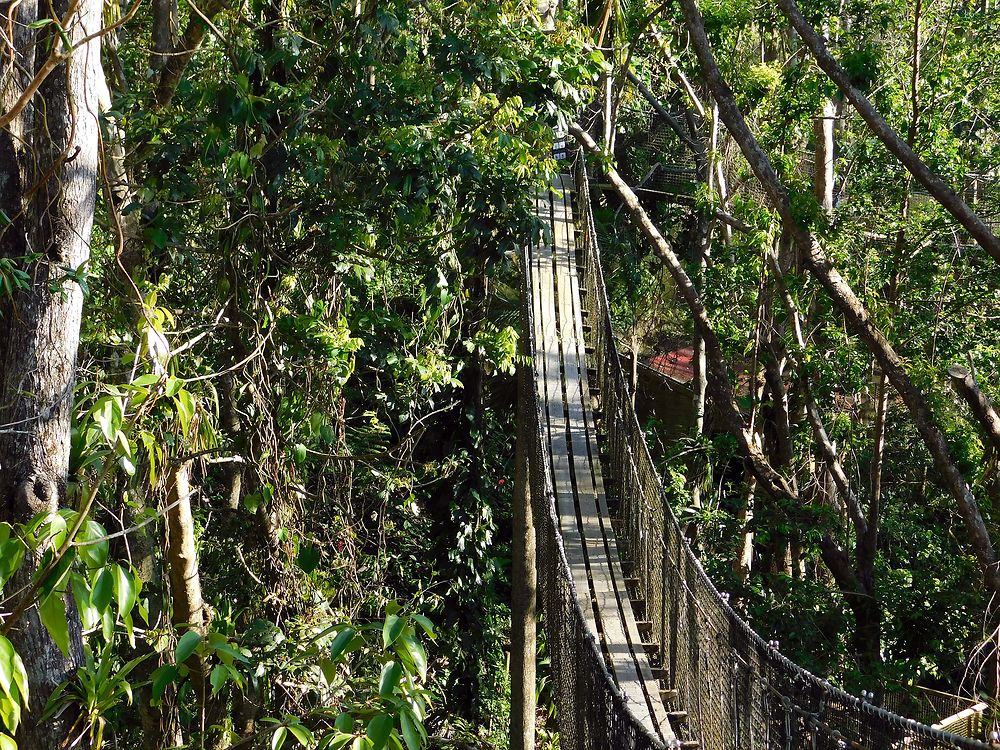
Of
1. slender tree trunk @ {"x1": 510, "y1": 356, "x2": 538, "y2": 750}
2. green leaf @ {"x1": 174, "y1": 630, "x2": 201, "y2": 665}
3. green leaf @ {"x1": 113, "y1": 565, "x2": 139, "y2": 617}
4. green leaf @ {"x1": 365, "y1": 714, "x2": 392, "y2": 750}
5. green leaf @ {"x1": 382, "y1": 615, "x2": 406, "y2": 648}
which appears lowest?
slender tree trunk @ {"x1": 510, "y1": 356, "x2": 538, "y2": 750}

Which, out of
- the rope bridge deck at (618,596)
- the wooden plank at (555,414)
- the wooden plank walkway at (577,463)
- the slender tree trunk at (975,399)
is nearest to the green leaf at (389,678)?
the rope bridge deck at (618,596)

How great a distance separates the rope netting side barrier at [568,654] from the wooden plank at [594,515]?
0.30 metres

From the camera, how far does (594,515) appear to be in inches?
204

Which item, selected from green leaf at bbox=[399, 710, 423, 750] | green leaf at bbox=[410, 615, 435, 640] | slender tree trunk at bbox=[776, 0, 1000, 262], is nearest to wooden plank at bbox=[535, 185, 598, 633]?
slender tree trunk at bbox=[776, 0, 1000, 262]

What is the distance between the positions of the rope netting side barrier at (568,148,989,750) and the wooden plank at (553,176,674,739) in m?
0.11

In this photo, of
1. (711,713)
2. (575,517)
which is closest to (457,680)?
(575,517)

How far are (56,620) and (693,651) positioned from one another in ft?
9.98

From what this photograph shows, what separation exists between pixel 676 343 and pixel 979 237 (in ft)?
17.3

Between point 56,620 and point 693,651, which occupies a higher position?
point 56,620

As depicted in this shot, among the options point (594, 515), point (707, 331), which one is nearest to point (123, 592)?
point (594, 515)

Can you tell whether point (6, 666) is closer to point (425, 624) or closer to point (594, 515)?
point (425, 624)

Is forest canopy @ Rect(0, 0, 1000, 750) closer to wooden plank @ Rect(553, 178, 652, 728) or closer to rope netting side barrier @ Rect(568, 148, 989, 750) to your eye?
wooden plank @ Rect(553, 178, 652, 728)

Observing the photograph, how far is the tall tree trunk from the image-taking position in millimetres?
1595

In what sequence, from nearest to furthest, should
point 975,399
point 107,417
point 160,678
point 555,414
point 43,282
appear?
point 107,417, point 160,678, point 43,282, point 975,399, point 555,414
